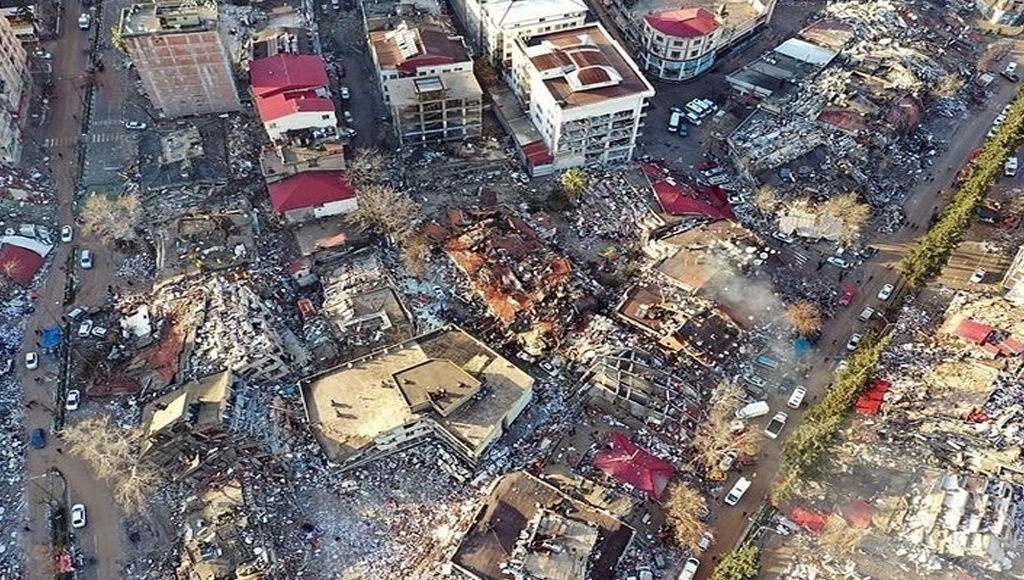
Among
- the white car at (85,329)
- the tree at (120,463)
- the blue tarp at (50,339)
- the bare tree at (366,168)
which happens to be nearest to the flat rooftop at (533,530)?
the tree at (120,463)

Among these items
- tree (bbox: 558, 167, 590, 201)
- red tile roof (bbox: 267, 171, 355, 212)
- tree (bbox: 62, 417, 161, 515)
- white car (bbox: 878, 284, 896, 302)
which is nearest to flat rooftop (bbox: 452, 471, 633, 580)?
tree (bbox: 62, 417, 161, 515)

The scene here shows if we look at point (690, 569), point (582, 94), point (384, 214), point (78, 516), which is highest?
point (582, 94)

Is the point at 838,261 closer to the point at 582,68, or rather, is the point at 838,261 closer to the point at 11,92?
the point at 582,68

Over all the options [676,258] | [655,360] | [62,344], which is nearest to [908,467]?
[655,360]

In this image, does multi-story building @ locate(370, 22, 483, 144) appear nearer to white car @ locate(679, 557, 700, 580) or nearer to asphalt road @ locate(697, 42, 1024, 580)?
asphalt road @ locate(697, 42, 1024, 580)

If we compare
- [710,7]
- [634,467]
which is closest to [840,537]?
[634,467]

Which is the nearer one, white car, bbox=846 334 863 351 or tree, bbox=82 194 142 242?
white car, bbox=846 334 863 351
